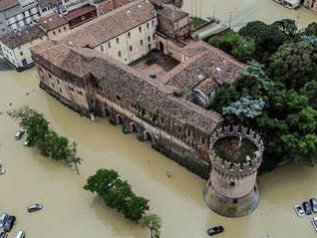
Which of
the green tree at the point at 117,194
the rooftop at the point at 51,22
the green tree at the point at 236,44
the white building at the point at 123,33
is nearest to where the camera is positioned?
the green tree at the point at 117,194

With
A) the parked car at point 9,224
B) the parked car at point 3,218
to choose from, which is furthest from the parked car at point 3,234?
the parked car at point 3,218

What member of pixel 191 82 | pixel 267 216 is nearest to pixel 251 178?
pixel 267 216

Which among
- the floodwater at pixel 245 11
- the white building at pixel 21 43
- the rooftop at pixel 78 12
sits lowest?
the floodwater at pixel 245 11

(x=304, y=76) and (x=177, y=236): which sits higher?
(x=304, y=76)

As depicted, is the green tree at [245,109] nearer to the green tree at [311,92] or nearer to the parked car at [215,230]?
the green tree at [311,92]

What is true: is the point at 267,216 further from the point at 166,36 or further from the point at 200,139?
the point at 166,36

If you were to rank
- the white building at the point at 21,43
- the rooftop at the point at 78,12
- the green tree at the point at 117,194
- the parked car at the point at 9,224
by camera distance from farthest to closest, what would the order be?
the rooftop at the point at 78,12 → the white building at the point at 21,43 → the parked car at the point at 9,224 → the green tree at the point at 117,194

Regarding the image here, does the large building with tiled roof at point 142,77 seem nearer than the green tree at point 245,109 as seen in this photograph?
No

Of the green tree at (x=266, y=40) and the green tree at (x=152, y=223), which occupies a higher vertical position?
the green tree at (x=266, y=40)
